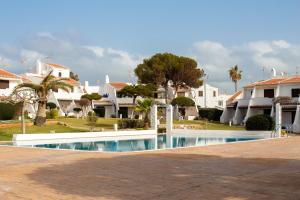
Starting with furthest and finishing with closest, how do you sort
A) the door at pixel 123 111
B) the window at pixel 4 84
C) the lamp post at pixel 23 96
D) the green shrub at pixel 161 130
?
the door at pixel 123 111 < the window at pixel 4 84 < the green shrub at pixel 161 130 < the lamp post at pixel 23 96

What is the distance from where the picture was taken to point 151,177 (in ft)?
36.3

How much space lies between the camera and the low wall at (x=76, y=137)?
84.3 ft

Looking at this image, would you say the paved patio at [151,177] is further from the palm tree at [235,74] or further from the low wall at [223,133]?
the palm tree at [235,74]

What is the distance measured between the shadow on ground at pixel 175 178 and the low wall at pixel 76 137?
39.0ft

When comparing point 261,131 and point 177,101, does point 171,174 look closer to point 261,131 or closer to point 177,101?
point 261,131

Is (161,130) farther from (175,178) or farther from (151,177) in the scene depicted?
(175,178)

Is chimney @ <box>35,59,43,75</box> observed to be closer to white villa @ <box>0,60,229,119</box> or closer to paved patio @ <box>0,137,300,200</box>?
white villa @ <box>0,60,229,119</box>

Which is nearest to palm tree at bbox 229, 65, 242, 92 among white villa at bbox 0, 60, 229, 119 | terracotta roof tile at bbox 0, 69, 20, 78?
white villa at bbox 0, 60, 229, 119

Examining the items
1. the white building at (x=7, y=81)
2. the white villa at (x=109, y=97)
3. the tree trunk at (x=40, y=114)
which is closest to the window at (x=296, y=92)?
the white villa at (x=109, y=97)

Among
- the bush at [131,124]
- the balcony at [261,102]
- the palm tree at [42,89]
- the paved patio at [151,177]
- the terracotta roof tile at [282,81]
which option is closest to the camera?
the paved patio at [151,177]

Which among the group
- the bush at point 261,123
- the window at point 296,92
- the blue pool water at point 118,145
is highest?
the window at point 296,92

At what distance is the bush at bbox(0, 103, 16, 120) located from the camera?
41.3m

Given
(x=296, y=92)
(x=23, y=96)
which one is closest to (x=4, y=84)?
(x=23, y=96)

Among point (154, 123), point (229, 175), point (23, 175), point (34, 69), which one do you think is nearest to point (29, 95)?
point (154, 123)
